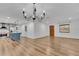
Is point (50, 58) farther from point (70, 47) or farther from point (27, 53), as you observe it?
point (70, 47)

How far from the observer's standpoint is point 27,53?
3.51m

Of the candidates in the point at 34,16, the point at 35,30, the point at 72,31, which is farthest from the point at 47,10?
the point at 72,31

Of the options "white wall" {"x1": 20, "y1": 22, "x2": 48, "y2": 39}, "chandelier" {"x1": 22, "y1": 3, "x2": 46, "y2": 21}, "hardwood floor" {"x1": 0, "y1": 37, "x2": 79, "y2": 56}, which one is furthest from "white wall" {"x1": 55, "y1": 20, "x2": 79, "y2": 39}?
"chandelier" {"x1": 22, "y1": 3, "x2": 46, "y2": 21}

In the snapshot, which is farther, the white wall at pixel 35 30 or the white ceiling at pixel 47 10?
the white wall at pixel 35 30

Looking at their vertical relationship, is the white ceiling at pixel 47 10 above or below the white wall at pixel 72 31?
above

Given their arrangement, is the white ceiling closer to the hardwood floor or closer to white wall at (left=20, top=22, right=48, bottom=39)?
white wall at (left=20, top=22, right=48, bottom=39)

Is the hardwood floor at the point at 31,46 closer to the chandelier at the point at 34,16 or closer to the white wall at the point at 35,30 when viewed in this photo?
the white wall at the point at 35,30

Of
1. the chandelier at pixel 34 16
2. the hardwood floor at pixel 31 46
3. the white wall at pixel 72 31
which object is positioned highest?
the chandelier at pixel 34 16

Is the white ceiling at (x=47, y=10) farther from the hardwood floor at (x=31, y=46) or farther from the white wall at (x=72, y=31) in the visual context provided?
the hardwood floor at (x=31, y=46)

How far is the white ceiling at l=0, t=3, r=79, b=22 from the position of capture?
3035mm

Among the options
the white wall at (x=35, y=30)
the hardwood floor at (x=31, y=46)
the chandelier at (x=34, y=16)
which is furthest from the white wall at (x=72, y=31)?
the chandelier at (x=34, y=16)

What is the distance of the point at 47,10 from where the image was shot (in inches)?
129

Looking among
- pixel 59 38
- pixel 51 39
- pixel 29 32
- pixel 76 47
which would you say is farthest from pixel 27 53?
pixel 76 47

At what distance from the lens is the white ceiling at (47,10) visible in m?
3.04
